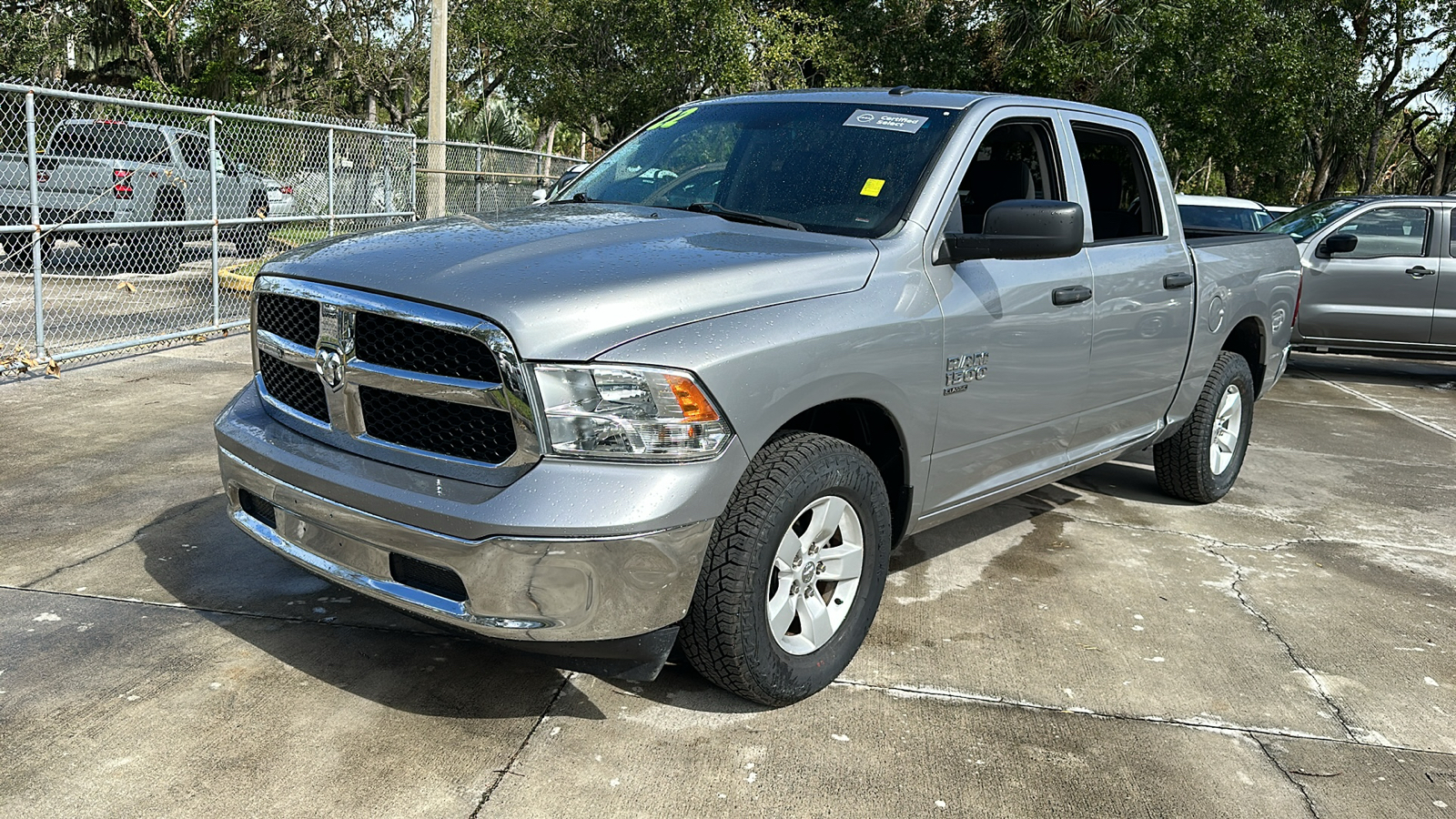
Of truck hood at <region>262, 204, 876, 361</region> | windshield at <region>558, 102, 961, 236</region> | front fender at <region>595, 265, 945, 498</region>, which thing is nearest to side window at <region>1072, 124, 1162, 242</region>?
windshield at <region>558, 102, 961, 236</region>

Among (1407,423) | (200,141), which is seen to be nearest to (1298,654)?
(1407,423)

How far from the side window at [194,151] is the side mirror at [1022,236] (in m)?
8.45

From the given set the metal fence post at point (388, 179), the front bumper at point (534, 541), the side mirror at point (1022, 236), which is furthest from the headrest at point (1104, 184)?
the metal fence post at point (388, 179)

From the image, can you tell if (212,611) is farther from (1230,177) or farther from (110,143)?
(1230,177)

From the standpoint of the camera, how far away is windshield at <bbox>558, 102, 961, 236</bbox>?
13.2ft

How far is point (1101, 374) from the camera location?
4.73 m

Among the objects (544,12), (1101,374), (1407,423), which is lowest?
(1407,423)

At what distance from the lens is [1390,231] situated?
11469 millimetres

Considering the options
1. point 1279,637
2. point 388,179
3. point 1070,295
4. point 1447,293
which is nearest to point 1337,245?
point 1447,293

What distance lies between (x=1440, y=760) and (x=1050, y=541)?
6.80 feet

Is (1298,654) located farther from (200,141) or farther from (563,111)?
(563,111)

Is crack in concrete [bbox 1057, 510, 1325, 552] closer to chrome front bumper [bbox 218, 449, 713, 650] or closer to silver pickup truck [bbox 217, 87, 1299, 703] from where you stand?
silver pickup truck [bbox 217, 87, 1299, 703]

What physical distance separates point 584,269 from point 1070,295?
6.64 feet

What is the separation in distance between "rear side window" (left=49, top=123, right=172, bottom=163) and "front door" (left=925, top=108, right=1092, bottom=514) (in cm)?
→ 810
